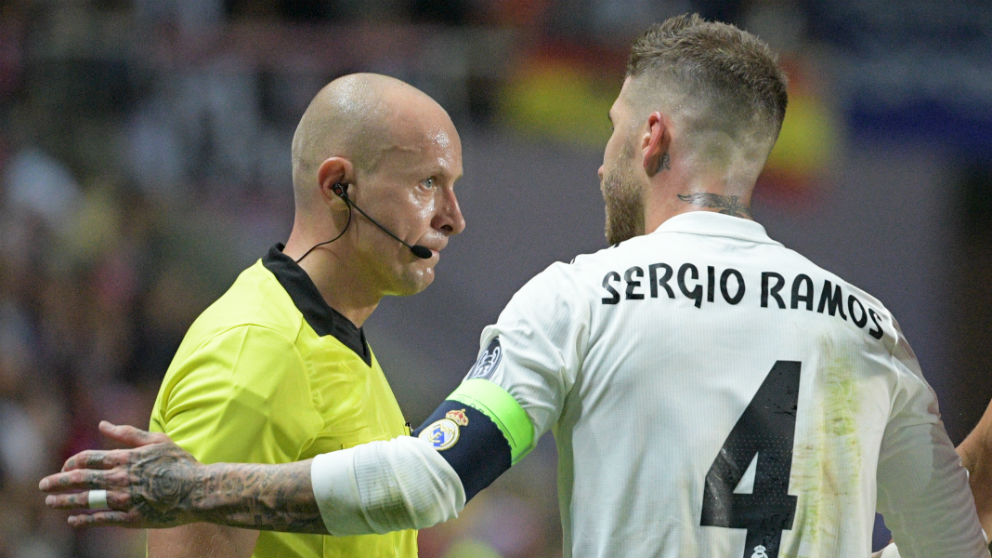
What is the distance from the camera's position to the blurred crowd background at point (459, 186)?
23.6 ft

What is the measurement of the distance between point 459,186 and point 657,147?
19.3ft

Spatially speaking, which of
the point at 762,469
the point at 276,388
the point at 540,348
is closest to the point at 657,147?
the point at 540,348

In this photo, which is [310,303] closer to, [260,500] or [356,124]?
[356,124]

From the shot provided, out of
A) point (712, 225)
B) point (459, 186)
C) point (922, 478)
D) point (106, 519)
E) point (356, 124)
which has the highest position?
point (459, 186)

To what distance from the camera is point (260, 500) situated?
2.05 m

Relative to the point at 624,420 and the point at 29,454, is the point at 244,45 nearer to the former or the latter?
the point at 29,454

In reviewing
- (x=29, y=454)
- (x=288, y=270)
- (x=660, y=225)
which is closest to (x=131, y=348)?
(x=29, y=454)

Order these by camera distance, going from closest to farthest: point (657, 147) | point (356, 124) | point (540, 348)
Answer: point (540, 348) → point (657, 147) → point (356, 124)

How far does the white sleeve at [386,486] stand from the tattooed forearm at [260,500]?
0.03 meters

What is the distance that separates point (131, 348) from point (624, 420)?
5576 mm

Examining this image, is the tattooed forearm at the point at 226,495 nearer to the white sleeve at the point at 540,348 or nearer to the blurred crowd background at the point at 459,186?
the white sleeve at the point at 540,348

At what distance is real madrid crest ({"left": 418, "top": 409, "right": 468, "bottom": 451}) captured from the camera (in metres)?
2.06

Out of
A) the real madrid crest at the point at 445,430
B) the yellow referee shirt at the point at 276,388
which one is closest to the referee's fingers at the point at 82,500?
the yellow referee shirt at the point at 276,388

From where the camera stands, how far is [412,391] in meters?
7.86
